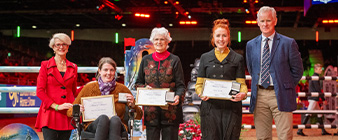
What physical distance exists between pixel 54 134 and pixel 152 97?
0.97m

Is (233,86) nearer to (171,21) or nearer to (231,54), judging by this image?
(231,54)

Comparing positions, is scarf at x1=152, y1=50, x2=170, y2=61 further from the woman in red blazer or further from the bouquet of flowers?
the bouquet of flowers

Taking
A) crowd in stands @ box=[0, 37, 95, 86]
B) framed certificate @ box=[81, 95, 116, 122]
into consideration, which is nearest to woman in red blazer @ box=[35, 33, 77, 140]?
framed certificate @ box=[81, 95, 116, 122]

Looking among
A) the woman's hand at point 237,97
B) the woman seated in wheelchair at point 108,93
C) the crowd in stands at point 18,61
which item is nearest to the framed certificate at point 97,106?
the woman seated in wheelchair at point 108,93

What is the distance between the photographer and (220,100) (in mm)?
3381

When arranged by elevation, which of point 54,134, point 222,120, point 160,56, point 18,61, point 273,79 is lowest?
point 54,134

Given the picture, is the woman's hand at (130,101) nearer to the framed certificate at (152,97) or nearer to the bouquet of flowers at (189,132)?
the framed certificate at (152,97)

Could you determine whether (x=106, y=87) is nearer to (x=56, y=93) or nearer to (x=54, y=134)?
(x=56, y=93)

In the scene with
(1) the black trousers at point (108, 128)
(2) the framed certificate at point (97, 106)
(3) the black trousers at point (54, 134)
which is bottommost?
(3) the black trousers at point (54, 134)

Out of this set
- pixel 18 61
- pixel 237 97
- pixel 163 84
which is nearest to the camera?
pixel 237 97

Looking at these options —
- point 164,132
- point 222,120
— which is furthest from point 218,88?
point 164,132

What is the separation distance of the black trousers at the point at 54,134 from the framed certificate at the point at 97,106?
276 mm

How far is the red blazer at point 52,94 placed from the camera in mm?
3625

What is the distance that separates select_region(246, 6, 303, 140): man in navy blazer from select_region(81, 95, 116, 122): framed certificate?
126 centimetres
